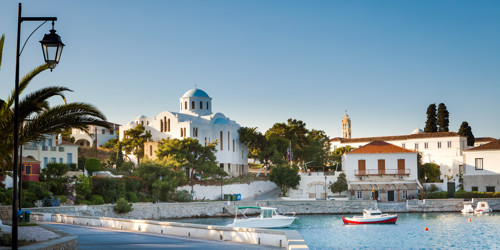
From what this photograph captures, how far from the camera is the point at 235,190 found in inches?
2618

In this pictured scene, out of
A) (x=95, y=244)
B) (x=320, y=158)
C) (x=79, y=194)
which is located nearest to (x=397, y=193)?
(x=320, y=158)

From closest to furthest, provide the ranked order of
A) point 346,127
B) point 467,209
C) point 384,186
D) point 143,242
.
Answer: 1. point 143,242
2. point 467,209
3. point 384,186
4. point 346,127

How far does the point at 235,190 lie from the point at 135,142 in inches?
654

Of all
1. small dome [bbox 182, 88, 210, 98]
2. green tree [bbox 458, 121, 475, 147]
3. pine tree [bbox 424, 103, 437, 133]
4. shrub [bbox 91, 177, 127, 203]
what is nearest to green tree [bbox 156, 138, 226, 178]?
shrub [bbox 91, 177, 127, 203]

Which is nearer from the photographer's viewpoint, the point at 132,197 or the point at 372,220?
the point at 372,220

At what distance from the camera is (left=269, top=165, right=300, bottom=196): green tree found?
67312mm

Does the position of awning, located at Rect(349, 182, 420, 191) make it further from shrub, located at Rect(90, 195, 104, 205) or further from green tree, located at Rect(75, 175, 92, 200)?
green tree, located at Rect(75, 175, 92, 200)

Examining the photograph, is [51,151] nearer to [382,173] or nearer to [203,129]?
[203,129]

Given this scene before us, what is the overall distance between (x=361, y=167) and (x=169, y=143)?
74.0 feet

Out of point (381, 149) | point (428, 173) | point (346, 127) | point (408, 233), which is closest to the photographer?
point (408, 233)

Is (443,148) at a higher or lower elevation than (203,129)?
lower

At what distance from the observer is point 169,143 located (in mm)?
66625

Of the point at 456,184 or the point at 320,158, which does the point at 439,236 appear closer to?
the point at 456,184

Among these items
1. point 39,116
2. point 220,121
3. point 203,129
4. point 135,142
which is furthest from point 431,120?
point 39,116
